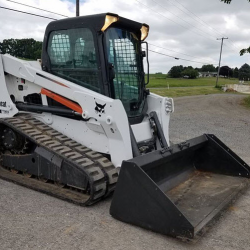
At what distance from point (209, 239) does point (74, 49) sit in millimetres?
3190

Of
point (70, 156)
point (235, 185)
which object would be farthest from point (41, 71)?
point (235, 185)

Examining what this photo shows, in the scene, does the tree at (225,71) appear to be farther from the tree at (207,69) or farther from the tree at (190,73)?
the tree at (190,73)

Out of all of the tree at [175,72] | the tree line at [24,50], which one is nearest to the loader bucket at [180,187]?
the tree line at [24,50]

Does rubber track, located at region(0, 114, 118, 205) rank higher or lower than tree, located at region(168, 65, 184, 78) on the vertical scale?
higher

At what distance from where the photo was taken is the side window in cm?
485

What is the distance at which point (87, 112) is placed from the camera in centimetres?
454

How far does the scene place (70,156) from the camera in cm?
441

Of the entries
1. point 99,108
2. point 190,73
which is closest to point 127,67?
point 99,108

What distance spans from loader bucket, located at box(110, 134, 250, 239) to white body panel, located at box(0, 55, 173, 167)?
0.61 meters

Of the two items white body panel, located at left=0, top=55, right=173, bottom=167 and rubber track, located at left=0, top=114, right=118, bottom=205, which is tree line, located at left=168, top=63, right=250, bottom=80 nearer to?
white body panel, located at left=0, top=55, right=173, bottom=167

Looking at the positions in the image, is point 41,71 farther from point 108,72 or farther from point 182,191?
point 182,191

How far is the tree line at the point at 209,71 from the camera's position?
82750 mm

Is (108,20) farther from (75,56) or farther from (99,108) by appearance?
(99,108)

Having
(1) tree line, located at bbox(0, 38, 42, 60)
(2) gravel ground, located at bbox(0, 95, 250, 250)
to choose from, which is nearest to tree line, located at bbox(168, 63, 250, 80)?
(1) tree line, located at bbox(0, 38, 42, 60)
